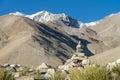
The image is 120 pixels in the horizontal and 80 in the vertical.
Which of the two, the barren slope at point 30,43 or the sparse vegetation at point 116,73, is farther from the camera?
the barren slope at point 30,43

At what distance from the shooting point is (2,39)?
122 meters

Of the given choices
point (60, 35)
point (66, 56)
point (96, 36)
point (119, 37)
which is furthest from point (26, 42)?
point (96, 36)

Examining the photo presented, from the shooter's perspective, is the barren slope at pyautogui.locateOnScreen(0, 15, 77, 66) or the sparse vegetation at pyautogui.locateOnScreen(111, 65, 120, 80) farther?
the barren slope at pyautogui.locateOnScreen(0, 15, 77, 66)

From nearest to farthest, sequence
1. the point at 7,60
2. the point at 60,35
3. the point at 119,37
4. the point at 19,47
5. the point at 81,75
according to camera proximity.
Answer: the point at 81,75, the point at 7,60, the point at 19,47, the point at 60,35, the point at 119,37

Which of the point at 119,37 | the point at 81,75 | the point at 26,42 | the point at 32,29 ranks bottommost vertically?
the point at 81,75

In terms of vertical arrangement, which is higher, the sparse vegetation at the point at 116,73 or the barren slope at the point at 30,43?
the barren slope at the point at 30,43

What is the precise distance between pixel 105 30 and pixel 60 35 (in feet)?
172

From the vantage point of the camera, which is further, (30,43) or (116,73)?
(30,43)

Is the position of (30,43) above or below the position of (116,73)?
above

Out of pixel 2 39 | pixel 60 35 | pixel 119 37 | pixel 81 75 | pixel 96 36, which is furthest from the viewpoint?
pixel 96 36

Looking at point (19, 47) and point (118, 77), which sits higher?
point (19, 47)

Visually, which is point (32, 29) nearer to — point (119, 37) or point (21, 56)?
point (21, 56)

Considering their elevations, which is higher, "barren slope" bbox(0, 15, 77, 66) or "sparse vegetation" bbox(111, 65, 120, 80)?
"barren slope" bbox(0, 15, 77, 66)

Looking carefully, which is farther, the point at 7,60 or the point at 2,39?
the point at 2,39
